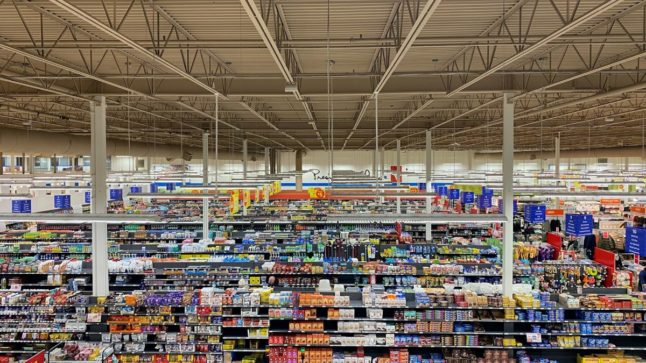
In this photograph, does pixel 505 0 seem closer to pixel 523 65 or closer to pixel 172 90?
pixel 523 65

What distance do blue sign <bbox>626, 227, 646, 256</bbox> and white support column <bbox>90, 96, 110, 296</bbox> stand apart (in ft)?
47.7

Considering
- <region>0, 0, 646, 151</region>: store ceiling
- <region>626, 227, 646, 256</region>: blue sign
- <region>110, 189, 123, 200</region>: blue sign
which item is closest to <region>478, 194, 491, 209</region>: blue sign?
<region>0, 0, 646, 151</region>: store ceiling

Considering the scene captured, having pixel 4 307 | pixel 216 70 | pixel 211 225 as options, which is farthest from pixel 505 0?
pixel 211 225

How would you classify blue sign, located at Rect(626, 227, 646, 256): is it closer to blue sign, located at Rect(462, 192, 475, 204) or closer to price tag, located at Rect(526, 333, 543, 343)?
price tag, located at Rect(526, 333, 543, 343)

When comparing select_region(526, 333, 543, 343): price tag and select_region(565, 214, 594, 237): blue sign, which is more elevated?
select_region(565, 214, 594, 237): blue sign

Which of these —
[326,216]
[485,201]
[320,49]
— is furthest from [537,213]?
[320,49]

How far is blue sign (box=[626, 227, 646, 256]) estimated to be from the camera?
564 inches

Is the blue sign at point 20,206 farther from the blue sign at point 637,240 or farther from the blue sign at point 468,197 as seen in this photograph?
the blue sign at point 637,240

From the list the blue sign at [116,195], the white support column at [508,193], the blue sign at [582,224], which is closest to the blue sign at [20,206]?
the blue sign at [116,195]

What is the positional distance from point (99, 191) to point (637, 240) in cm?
1487

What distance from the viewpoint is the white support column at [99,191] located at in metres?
12.0

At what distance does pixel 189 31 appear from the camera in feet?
27.2

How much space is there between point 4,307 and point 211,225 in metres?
9.69

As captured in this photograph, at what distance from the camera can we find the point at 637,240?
48.2ft
